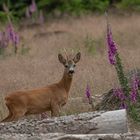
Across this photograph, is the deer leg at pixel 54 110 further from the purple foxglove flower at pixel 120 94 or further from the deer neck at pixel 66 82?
the purple foxglove flower at pixel 120 94

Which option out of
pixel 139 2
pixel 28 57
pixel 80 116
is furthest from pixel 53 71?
pixel 139 2

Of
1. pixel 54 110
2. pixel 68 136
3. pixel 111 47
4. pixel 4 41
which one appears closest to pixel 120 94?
pixel 111 47

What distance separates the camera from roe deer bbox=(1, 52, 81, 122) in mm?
12133

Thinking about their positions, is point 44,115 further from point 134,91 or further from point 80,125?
point 80,125

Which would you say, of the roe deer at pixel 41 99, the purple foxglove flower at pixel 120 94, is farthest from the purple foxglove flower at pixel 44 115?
the purple foxglove flower at pixel 120 94

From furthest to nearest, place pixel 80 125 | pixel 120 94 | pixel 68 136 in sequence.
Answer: pixel 120 94 < pixel 80 125 < pixel 68 136

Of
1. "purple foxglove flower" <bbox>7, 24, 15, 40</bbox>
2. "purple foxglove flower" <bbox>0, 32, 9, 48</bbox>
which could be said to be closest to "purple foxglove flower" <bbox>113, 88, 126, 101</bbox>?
"purple foxglove flower" <bbox>7, 24, 15, 40</bbox>

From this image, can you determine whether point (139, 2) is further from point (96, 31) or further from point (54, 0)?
point (96, 31)

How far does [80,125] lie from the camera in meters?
10.4

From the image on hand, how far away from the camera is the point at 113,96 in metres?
12.7

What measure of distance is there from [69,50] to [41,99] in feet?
23.7

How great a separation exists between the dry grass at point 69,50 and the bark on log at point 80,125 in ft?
8.00

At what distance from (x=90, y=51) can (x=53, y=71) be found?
11.1 ft

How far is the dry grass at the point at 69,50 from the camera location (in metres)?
15.1
